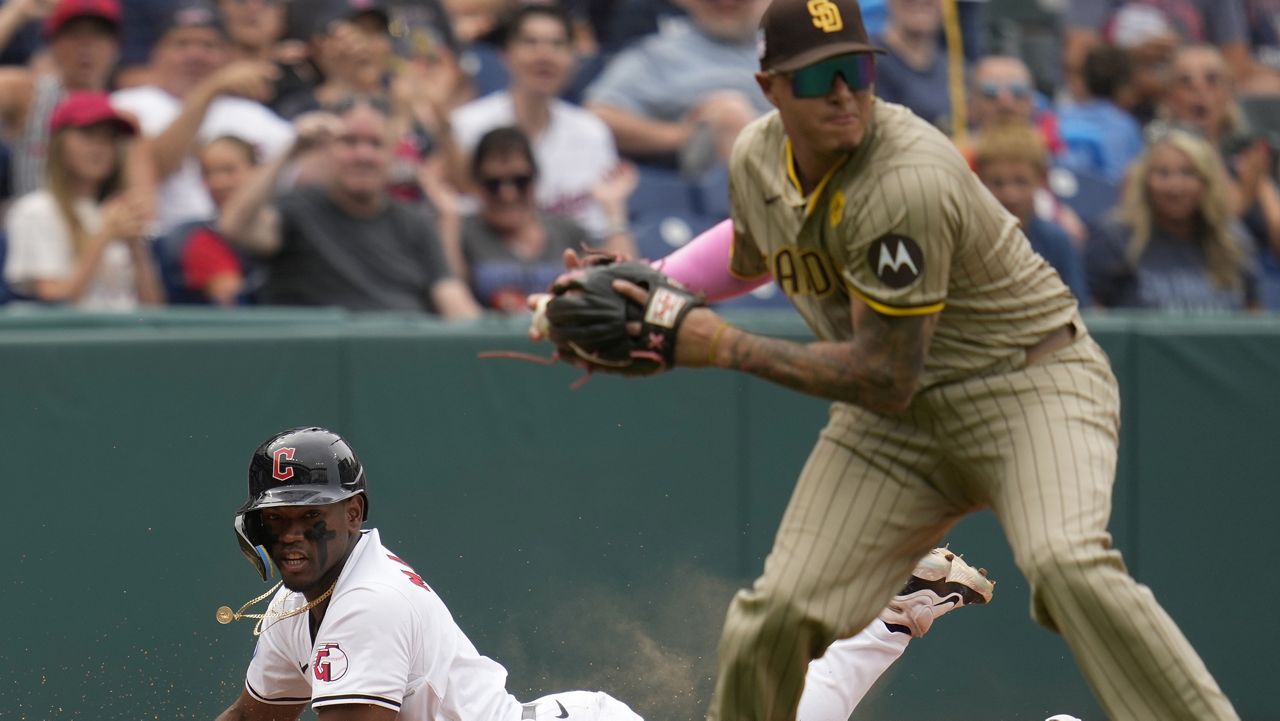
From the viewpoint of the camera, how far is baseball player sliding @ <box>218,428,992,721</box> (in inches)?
152

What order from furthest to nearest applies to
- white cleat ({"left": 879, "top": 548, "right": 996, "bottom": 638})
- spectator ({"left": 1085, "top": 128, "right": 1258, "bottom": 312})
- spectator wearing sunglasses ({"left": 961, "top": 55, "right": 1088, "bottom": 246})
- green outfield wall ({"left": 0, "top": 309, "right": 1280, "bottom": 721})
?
spectator wearing sunglasses ({"left": 961, "top": 55, "right": 1088, "bottom": 246}) < spectator ({"left": 1085, "top": 128, "right": 1258, "bottom": 312}) < green outfield wall ({"left": 0, "top": 309, "right": 1280, "bottom": 721}) < white cleat ({"left": 879, "top": 548, "right": 996, "bottom": 638})

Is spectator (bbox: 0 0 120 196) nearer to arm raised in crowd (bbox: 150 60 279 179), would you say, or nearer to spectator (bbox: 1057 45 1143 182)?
arm raised in crowd (bbox: 150 60 279 179)

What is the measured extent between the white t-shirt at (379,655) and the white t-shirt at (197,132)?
3.44 metres

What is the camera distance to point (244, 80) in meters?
7.72

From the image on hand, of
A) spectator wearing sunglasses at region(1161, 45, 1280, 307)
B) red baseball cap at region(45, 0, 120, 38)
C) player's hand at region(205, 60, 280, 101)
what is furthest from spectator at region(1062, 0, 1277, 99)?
red baseball cap at region(45, 0, 120, 38)

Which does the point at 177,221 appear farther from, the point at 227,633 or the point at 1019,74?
the point at 1019,74

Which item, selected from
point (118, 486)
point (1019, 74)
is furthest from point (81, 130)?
point (1019, 74)

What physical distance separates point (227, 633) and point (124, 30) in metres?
4.09

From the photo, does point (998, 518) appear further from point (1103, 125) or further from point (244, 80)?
point (1103, 125)

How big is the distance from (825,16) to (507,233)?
4.27 meters

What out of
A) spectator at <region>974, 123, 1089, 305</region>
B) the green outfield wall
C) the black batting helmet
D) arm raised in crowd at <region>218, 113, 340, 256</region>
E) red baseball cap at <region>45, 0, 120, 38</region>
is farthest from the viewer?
spectator at <region>974, 123, 1089, 305</region>

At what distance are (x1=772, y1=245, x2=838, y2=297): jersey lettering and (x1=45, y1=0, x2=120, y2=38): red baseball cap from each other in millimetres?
4665

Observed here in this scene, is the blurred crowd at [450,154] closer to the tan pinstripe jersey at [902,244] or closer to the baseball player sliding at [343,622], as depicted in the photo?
the baseball player sliding at [343,622]

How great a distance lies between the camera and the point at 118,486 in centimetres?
518
